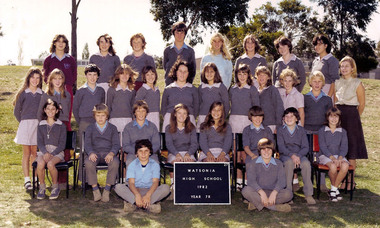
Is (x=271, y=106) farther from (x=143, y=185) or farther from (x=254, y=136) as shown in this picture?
(x=143, y=185)

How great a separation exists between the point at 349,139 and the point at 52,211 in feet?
16.0

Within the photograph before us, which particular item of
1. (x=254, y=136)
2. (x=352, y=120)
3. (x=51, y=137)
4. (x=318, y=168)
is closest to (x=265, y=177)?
(x=254, y=136)

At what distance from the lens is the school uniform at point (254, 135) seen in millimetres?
7227

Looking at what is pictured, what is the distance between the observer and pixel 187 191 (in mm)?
6695

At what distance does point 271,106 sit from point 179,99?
153cm

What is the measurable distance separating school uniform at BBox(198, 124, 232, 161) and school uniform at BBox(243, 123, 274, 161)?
0.25 metres

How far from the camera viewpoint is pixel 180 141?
24.0 feet

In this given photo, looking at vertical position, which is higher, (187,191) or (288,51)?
(288,51)

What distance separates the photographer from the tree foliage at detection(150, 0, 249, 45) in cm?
2417

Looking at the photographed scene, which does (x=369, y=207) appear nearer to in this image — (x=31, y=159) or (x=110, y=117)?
(x=110, y=117)

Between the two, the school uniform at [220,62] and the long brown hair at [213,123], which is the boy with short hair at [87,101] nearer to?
the long brown hair at [213,123]

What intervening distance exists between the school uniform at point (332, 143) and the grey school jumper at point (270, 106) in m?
0.73

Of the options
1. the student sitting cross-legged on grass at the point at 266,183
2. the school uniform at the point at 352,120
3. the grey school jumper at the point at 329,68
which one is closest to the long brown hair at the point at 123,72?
the student sitting cross-legged on grass at the point at 266,183

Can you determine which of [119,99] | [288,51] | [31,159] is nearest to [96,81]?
[119,99]
